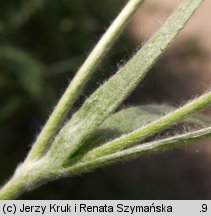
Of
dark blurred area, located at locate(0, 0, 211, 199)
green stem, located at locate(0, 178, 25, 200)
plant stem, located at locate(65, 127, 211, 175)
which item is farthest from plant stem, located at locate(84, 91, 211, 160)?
dark blurred area, located at locate(0, 0, 211, 199)

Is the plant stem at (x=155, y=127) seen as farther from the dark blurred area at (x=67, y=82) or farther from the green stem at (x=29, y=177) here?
the dark blurred area at (x=67, y=82)

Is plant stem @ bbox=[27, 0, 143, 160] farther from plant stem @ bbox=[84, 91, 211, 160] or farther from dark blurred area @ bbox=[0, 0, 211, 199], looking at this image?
dark blurred area @ bbox=[0, 0, 211, 199]

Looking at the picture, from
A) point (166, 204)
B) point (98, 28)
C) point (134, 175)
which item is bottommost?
point (166, 204)

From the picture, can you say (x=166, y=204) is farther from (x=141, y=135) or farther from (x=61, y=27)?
(x=61, y=27)

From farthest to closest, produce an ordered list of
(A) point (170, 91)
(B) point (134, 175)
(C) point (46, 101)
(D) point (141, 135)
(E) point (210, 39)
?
(E) point (210, 39) < (A) point (170, 91) < (B) point (134, 175) < (C) point (46, 101) < (D) point (141, 135)

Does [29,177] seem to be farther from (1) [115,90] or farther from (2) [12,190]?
(1) [115,90]

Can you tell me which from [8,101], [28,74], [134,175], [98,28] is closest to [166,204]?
[28,74]

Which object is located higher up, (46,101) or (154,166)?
(154,166)
